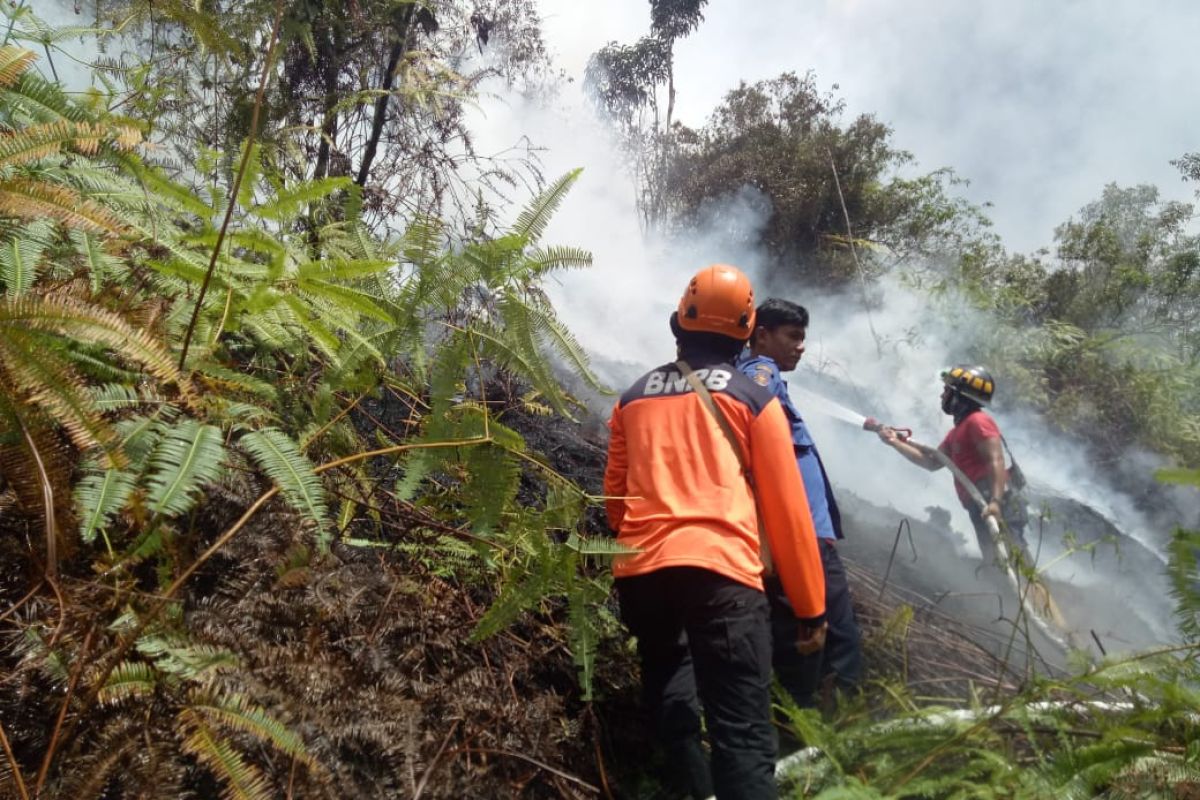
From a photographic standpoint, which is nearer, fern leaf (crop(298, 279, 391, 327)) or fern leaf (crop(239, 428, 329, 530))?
fern leaf (crop(239, 428, 329, 530))

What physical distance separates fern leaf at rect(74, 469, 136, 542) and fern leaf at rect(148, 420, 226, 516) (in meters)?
0.04

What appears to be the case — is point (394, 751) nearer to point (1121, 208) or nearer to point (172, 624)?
point (172, 624)

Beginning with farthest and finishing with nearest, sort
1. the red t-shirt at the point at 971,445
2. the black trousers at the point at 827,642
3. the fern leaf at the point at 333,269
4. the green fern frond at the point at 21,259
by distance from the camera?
the red t-shirt at the point at 971,445 → the black trousers at the point at 827,642 → the fern leaf at the point at 333,269 → the green fern frond at the point at 21,259

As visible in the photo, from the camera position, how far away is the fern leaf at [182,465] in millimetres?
1286

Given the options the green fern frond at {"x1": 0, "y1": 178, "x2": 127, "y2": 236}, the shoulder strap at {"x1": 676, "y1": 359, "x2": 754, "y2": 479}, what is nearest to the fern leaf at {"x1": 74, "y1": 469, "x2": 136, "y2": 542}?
the green fern frond at {"x1": 0, "y1": 178, "x2": 127, "y2": 236}

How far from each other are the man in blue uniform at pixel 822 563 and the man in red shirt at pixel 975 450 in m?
2.37

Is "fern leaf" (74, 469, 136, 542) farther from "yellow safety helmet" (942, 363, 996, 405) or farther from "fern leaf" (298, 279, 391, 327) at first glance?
"yellow safety helmet" (942, 363, 996, 405)

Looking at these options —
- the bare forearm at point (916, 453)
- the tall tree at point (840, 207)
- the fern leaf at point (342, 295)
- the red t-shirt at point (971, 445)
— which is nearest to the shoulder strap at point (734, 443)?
the fern leaf at point (342, 295)

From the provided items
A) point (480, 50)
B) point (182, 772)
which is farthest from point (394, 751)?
point (480, 50)

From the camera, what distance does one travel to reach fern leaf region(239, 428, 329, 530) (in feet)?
4.88

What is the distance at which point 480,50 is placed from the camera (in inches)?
243

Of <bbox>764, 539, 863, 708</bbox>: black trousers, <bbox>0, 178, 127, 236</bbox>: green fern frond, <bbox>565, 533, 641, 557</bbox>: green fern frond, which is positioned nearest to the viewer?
<bbox>0, 178, 127, 236</bbox>: green fern frond

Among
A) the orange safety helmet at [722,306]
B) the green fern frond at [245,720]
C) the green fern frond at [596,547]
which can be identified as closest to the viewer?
the green fern frond at [245,720]

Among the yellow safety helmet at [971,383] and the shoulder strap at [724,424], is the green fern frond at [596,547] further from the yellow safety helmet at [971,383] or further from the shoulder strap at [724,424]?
the yellow safety helmet at [971,383]
